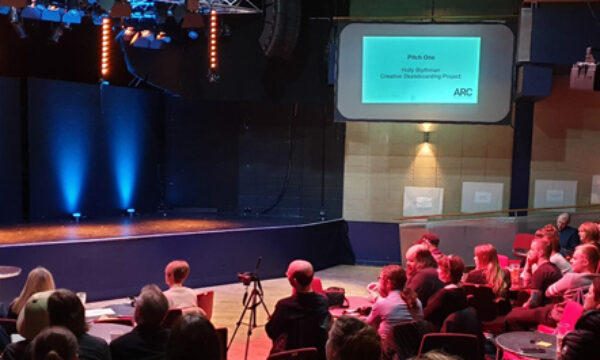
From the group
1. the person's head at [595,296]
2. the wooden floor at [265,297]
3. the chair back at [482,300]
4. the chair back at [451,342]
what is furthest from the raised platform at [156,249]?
the person's head at [595,296]

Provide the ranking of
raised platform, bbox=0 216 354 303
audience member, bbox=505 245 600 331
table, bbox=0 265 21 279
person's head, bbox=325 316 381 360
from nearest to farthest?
person's head, bbox=325 316 381 360 → audience member, bbox=505 245 600 331 → table, bbox=0 265 21 279 → raised platform, bbox=0 216 354 303

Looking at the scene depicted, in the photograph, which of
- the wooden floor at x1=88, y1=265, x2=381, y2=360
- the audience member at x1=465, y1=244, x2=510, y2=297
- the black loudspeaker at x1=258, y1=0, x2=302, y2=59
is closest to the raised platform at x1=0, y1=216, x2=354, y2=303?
the wooden floor at x1=88, y1=265, x2=381, y2=360

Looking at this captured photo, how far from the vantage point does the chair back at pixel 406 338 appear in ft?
14.6

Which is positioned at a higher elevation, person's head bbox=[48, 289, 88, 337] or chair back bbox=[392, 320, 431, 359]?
person's head bbox=[48, 289, 88, 337]

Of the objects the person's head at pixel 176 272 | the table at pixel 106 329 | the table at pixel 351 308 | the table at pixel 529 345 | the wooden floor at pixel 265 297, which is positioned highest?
the person's head at pixel 176 272

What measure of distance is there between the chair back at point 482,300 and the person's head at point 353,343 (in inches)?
131

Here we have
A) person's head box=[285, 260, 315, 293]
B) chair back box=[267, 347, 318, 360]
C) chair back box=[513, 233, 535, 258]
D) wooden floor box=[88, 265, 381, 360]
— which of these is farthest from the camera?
chair back box=[513, 233, 535, 258]

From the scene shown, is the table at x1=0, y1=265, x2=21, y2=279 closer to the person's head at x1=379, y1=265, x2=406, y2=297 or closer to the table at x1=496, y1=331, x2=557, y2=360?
the person's head at x1=379, y1=265, x2=406, y2=297

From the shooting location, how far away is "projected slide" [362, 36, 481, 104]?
10133mm

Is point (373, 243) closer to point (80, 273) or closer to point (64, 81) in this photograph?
point (80, 273)

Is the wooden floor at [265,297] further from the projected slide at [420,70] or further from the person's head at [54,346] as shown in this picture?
the person's head at [54,346]

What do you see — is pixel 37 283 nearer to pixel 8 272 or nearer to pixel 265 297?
pixel 8 272

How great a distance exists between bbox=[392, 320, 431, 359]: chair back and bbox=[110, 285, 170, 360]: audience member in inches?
65.7

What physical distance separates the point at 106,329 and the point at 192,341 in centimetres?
193
